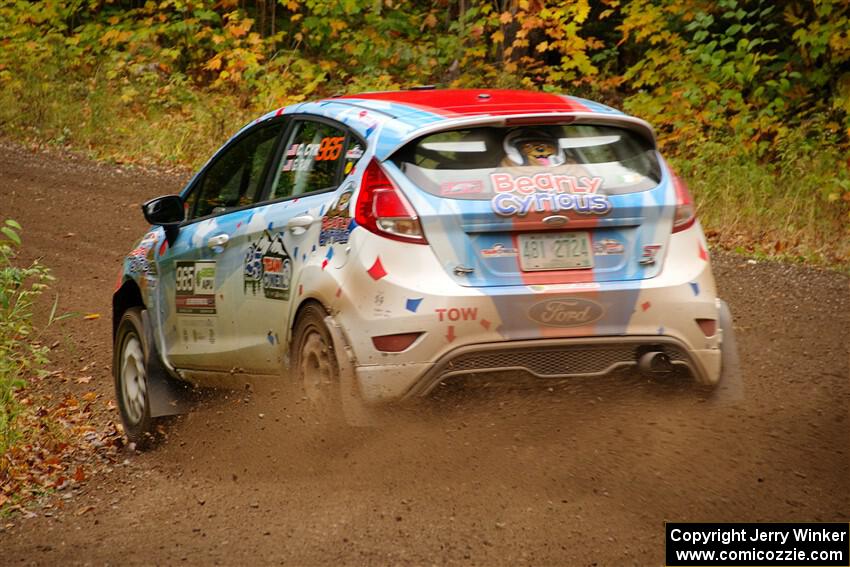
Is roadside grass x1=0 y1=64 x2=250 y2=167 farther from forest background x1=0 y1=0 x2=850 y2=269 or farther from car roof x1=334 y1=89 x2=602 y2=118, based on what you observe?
car roof x1=334 y1=89 x2=602 y2=118

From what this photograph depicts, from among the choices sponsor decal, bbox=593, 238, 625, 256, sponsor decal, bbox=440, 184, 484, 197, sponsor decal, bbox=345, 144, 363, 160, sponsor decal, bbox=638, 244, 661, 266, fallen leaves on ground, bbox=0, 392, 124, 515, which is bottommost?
fallen leaves on ground, bbox=0, 392, 124, 515

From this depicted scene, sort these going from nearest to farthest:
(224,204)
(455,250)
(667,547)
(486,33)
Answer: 1. (667,547)
2. (455,250)
3. (224,204)
4. (486,33)

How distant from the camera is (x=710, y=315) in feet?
17.4

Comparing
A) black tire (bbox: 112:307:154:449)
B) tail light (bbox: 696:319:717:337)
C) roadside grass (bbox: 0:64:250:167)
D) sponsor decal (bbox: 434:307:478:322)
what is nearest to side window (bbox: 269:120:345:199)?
sponsor decal (bbox: 434:307:478:322)

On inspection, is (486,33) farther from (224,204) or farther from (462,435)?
(462,435)

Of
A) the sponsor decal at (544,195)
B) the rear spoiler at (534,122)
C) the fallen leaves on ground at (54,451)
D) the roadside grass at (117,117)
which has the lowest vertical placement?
the roadside grass at (117,117)

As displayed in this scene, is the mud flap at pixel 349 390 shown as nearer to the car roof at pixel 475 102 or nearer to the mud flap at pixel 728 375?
the car roof at pixel 475 102

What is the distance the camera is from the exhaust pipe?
5.14 meters

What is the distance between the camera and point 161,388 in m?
6.94

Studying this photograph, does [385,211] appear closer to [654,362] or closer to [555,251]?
[555,251]

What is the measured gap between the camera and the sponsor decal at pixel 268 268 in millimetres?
5578

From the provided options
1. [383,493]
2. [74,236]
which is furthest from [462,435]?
[74,236]

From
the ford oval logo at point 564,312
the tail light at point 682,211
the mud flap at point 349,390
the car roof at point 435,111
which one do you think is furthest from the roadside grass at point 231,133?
the mud flap at point 349,390

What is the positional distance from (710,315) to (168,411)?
316 centimetres
